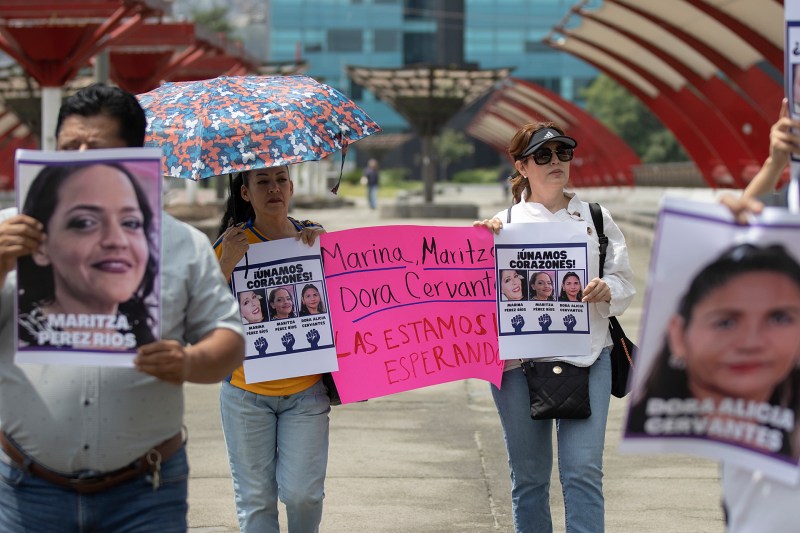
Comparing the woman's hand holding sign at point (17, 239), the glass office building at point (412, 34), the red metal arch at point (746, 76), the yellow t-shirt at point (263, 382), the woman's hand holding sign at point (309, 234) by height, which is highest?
the glass office building at point (412, 34)

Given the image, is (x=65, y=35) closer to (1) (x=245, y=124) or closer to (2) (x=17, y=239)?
(1) (x=245, y=124)

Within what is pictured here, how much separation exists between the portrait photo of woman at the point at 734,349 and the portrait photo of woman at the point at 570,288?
6.78 feet

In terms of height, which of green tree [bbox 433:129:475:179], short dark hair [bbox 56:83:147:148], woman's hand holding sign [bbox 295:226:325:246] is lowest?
green tree [bbox 433:129:475:179]

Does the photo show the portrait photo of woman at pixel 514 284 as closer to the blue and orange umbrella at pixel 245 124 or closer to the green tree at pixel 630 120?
the blue and orange umbrella at pixel 245 124

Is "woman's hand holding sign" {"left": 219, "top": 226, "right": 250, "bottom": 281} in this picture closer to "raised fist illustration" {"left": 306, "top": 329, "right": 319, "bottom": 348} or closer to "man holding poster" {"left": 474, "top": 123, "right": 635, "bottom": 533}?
"raised fist illustration" {"left": 306, "top": 329, "right": 319, "bottom": 348}

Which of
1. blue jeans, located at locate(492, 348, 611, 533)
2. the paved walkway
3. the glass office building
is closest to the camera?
blue jeans, located at locate(492, 348, 611, 533)

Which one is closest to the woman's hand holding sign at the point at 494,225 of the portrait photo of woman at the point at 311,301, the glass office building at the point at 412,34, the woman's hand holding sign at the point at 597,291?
the woman's hand holding sign at the point at 597,291

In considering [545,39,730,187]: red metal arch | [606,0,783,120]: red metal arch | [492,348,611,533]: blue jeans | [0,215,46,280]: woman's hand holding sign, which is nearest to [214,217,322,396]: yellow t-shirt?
[492,348,611,533]: blue jeans

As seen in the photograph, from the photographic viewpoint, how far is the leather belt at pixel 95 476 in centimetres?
360

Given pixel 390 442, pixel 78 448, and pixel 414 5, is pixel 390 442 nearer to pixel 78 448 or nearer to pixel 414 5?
pixel 78 448

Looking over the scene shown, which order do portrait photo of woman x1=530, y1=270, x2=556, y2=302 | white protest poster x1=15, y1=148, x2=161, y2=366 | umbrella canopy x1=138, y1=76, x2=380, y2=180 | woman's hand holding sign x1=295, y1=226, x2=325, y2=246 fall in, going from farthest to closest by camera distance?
portrait photo of woman x1=530, y1=270, x2=556, y2=302, woman's hand holding sign x1=295, y1=226, x2=325, y2=246, umbrella canopy x1=138, y1=76, x2=380, y2=180, white protest poster x1=15, y1=148, x2=161, y2=366

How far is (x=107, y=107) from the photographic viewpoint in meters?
3.65

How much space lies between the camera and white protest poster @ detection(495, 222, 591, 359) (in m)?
5.50

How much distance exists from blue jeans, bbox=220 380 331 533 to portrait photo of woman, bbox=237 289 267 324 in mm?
339
